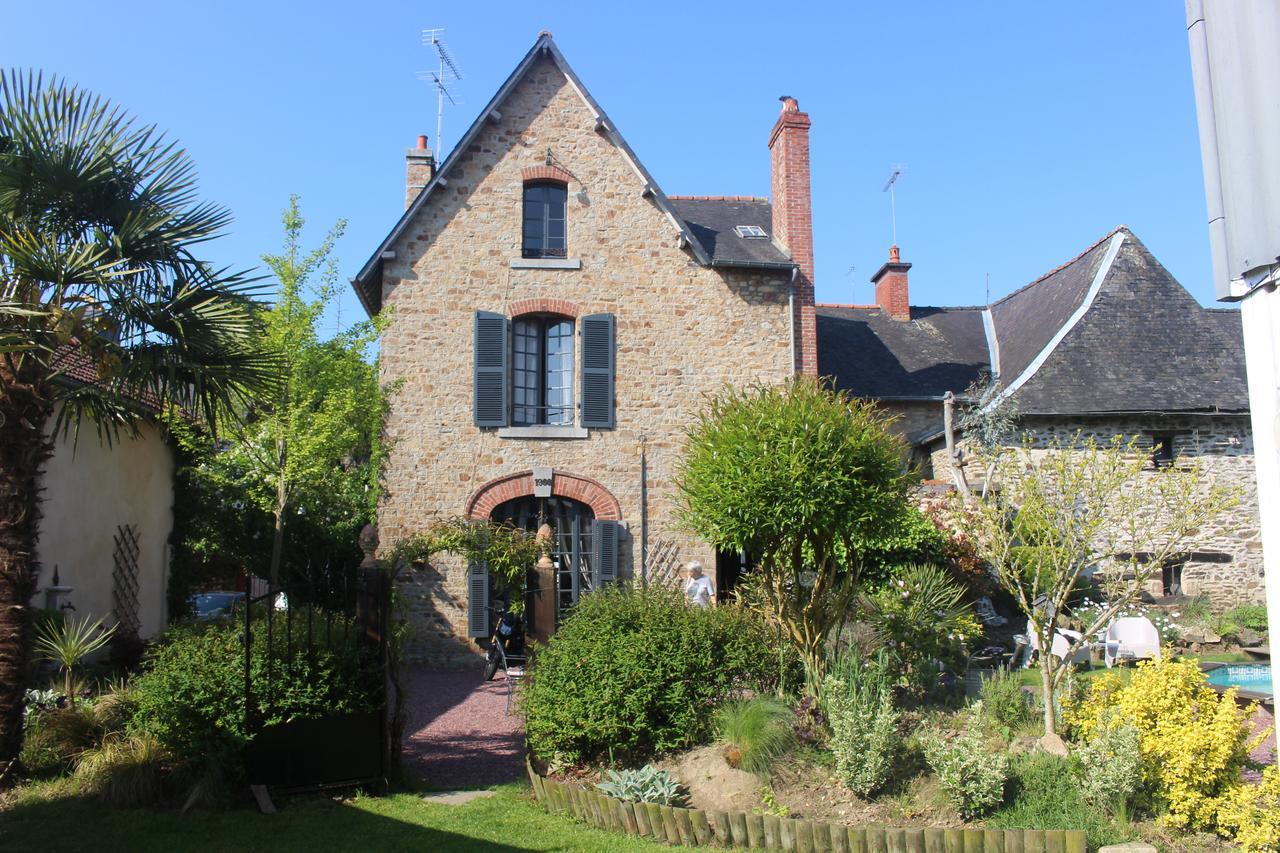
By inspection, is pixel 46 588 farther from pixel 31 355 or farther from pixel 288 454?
pixel 31 355

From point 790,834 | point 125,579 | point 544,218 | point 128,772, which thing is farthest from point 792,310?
point 128,772

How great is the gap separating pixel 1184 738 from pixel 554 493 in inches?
365

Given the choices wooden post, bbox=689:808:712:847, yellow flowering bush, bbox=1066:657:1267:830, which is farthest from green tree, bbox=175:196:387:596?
yellow flowering bush, bbox=1066:657:1267:830

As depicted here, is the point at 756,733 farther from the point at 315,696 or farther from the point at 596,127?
the point at 596,127

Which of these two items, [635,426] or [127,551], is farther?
[635,426]

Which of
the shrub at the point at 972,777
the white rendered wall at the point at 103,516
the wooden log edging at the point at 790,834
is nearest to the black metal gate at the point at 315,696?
the wooden log edging at the point at 790,834

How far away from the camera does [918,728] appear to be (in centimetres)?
698

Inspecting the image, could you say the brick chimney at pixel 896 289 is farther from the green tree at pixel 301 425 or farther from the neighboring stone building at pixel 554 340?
the green tree at pixel 301 425

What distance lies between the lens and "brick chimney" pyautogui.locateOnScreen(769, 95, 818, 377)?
14.8m

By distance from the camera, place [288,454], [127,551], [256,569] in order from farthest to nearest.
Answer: [256,569] < [127,551] < [288,454]

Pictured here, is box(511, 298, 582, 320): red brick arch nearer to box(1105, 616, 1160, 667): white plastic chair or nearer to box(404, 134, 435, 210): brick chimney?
box(404, 134, 435, 210): brick chimney

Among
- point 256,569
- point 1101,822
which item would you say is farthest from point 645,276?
point 1101,822

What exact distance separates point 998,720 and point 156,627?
423 inches

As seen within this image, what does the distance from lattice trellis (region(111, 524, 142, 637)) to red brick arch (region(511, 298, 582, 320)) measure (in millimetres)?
5711
